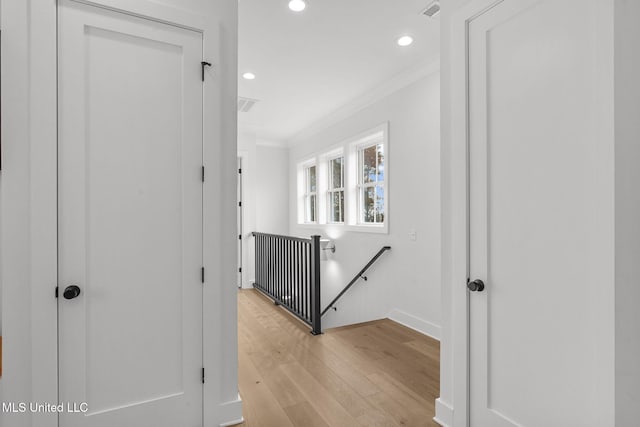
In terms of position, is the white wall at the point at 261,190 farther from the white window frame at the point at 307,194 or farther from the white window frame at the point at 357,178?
the white window frame at the point at 357,178

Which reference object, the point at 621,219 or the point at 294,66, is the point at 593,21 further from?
the point at 294,66

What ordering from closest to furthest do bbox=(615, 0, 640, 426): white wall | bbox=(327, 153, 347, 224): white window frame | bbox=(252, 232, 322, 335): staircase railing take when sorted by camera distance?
bbox=(615, 0, 640, 426): white wall < bbox=(252, 232, 322, 335): staircase railing < bbox=(327, 153, 347, 224): white window frame

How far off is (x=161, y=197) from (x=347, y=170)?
3.32 metres

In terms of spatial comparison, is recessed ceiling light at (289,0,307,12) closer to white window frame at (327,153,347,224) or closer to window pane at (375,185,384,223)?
window pane at (375,185,384,223)

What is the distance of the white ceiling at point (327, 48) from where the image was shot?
256 cm

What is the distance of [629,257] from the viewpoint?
3.73ft

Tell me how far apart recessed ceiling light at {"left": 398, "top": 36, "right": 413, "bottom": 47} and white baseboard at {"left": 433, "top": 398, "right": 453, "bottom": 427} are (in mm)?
2839

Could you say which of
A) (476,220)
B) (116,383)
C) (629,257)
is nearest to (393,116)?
(476,220)

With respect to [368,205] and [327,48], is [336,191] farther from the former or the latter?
[327,48]

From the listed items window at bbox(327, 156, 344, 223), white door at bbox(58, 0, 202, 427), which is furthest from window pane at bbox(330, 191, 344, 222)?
white door at bbox(58, 0, 202, 427)

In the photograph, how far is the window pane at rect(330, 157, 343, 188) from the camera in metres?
5.42

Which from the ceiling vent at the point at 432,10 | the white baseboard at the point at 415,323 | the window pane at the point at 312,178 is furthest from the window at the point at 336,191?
the ceiling vent at the point at 432,10

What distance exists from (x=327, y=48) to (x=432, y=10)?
968 millimetres

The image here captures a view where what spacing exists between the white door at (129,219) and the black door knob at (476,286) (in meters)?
1.49
